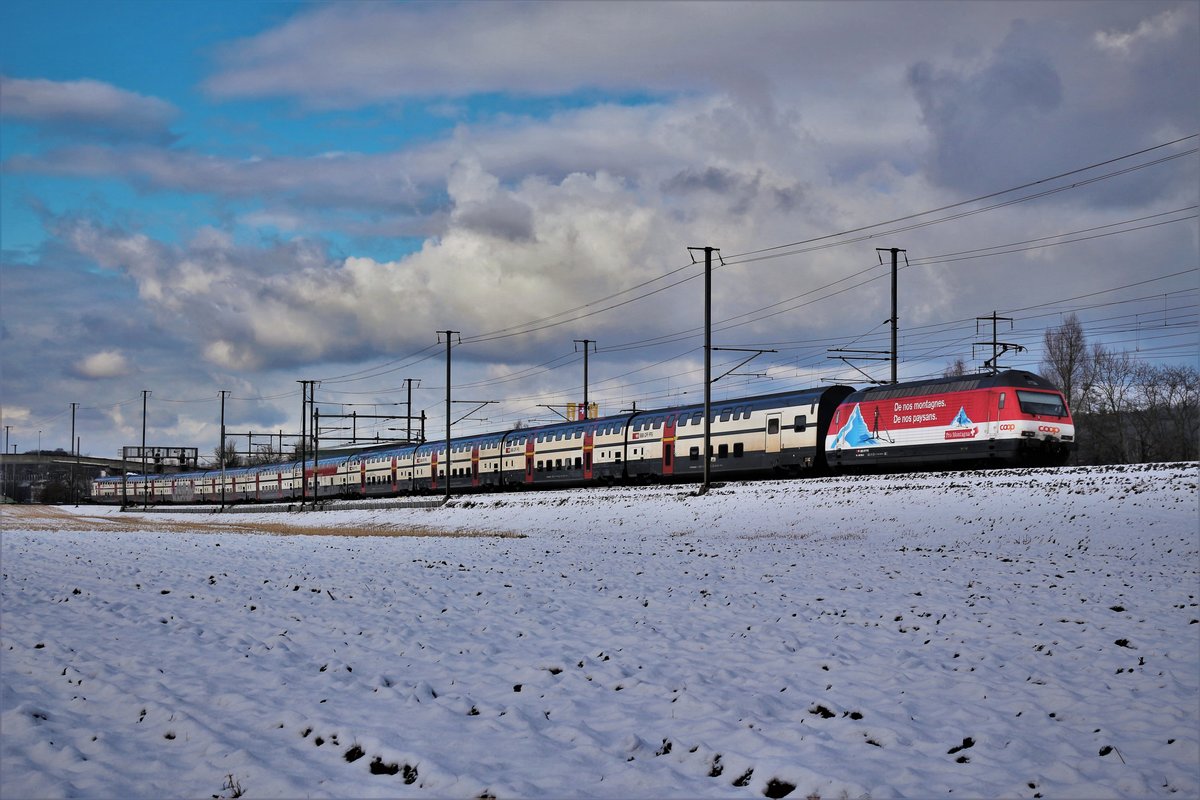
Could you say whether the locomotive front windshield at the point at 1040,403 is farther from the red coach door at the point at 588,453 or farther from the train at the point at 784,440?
the red coach door at the point at 588,453

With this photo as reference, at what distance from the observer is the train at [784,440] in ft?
130

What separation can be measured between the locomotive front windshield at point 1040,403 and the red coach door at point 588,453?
27839 millimetres

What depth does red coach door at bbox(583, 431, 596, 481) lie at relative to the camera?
62.0 m

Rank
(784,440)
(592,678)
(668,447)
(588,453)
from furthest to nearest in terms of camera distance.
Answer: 1. (588,453)
2. (668,447)
3. (784,440)
4. (592,678)

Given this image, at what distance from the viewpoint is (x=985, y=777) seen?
375 inches

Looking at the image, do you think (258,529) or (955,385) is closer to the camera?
(955,385)

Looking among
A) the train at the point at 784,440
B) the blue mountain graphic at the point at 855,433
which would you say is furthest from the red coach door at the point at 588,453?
the blue mountain graphic at the point at 855,433

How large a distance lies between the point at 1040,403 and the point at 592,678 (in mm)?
32655

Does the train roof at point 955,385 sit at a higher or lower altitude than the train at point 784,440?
higher

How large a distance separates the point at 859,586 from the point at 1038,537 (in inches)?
487

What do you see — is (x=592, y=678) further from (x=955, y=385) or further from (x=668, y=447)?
(x=668, y=447)

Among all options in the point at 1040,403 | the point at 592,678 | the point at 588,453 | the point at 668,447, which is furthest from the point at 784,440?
the point at 592,678

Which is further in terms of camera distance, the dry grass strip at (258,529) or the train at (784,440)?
the train at (784,440)

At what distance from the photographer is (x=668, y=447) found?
55.9 m
